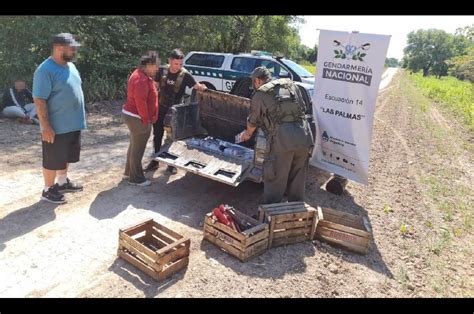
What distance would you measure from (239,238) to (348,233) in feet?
4.77

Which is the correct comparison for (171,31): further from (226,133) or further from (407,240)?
(407,240)

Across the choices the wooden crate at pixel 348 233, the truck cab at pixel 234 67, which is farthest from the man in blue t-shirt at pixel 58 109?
the truck cab at pixel 234 67

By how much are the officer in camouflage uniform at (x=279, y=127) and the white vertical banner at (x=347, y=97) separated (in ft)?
3.61

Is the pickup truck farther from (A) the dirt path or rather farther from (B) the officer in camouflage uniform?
(A) the dirt path

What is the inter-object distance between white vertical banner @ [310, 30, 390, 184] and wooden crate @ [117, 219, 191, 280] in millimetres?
3067

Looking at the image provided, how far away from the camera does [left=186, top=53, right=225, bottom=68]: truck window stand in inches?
495

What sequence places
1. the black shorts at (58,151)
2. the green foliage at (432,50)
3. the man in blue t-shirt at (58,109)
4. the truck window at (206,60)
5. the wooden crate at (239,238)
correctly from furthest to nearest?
the green foliage at (432,50) < the truck window at (206,60) < the black shorts at (58,151) < the man in blue t-shirt at (58,109) < the wooden crate at (239,238)

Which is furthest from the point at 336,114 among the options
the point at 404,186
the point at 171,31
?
the point at 171,31

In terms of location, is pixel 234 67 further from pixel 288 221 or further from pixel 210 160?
pixel 288 221

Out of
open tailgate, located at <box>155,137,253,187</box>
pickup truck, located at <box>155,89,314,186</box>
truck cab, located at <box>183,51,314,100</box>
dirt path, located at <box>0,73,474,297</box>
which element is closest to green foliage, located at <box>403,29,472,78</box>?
truck cab, located at <box>183,51,314,100</box>

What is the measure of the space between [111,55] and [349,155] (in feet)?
35.1

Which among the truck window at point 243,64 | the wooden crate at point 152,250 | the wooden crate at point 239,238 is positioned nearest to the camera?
the wooden crate at point 152,250

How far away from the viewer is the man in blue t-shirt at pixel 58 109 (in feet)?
15.1

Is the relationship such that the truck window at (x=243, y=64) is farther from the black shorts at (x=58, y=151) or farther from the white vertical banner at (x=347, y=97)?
the black shorts at (x=58, y=151)
